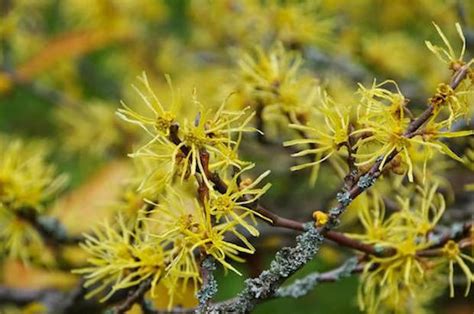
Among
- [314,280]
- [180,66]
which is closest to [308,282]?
[314,280]

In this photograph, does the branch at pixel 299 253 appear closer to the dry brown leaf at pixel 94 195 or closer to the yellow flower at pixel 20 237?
the yellow flower at pixel 20 237

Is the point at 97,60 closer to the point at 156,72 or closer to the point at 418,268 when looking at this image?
the point at 156,72

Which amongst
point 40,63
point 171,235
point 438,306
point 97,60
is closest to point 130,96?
point 40,63

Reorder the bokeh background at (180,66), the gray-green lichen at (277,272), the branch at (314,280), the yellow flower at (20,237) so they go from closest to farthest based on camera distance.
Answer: the gray-green lichen at (277,272), the branch at (314,280), the yellow flower at (20,237), the bokeh background at (180,66)

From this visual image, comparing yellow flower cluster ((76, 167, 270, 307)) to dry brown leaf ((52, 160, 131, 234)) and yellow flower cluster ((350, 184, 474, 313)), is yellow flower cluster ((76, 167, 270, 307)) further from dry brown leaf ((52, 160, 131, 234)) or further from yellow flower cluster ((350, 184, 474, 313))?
dry brown leaf ((52, 160, 131, 234))

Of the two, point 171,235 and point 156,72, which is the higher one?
point 171,235

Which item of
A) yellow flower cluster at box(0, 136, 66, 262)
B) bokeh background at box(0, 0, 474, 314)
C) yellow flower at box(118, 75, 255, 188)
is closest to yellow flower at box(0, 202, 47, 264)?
yellow flower cluster at box(0, 136, 66, 262)

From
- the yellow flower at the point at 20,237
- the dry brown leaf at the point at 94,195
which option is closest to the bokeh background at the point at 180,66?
the dry brown leaf at the point at 94,195

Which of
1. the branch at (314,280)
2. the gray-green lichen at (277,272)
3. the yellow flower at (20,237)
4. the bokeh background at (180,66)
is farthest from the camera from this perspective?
the bokeh background at (180,66)
